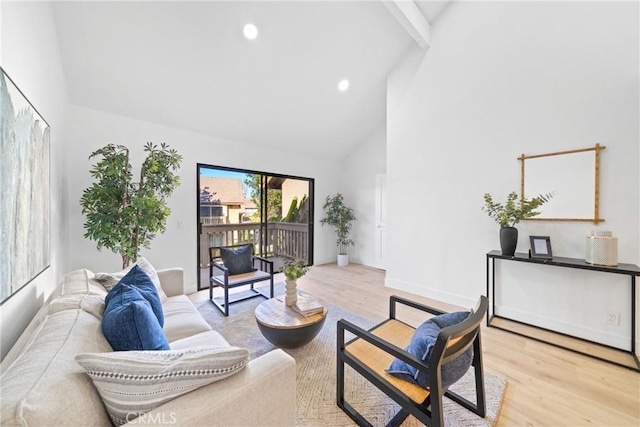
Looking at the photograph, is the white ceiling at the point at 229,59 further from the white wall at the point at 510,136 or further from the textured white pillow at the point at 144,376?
the textured white pillow at the point at 144,376

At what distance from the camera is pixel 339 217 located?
5.44 m

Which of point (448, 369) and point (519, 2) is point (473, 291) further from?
point (519, 2)

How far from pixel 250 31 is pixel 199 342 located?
3.04 m

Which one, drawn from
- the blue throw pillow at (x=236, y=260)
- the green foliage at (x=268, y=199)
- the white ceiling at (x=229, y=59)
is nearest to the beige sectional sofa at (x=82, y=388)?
the blue throw pillow at (x=236, y=260)

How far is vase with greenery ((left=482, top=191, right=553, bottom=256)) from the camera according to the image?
2.52 meters

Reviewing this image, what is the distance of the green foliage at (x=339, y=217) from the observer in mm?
5430

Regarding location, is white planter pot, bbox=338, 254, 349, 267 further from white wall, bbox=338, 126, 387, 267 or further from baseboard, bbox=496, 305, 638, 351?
baseboard, bbox=496, 305, 638, 351

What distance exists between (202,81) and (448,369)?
3621mm

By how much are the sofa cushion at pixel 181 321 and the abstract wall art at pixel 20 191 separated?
2.63 ft

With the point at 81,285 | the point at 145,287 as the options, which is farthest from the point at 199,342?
the point at 81,285

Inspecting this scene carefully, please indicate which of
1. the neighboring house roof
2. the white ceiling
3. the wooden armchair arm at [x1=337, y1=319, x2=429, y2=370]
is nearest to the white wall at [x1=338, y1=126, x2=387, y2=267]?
the white ceiling

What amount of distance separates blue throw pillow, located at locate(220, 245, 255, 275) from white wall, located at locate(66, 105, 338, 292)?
71 cm

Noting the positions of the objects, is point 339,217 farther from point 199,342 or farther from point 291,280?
point 199,342

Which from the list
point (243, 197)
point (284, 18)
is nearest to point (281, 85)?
point (284, 18)
